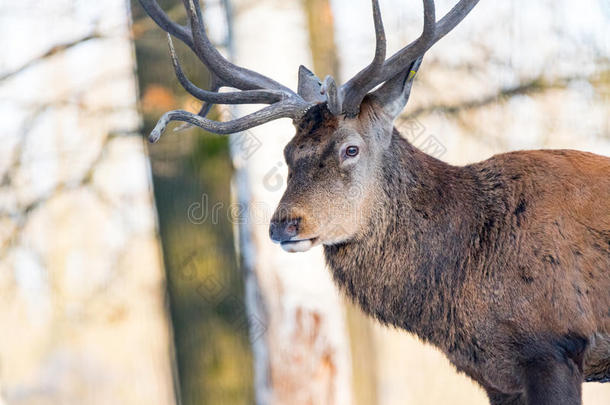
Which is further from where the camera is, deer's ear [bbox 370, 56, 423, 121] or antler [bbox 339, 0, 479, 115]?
deer's ear [bbox 370, 56, 423, 121]

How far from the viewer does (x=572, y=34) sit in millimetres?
7395

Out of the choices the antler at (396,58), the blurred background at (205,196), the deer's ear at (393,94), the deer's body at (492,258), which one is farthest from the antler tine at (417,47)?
the blurred background at (205,196)

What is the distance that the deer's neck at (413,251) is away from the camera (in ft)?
13.0

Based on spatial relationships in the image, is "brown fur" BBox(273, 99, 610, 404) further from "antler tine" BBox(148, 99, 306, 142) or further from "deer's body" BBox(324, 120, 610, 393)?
"antler tine" BBox(148, 99, 306, 142)

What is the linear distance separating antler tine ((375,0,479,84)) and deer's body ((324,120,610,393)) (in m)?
0.45

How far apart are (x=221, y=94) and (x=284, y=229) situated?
92 centimetres

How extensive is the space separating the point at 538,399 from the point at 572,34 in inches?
194

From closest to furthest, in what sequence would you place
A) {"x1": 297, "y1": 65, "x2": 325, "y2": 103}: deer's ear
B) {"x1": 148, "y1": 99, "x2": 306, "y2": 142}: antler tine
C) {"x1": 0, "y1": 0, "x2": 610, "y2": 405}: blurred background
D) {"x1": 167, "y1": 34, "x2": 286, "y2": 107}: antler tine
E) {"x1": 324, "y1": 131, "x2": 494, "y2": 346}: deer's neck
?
{"x1": 148, "y1": 99, "x2": 306, "y2": 142}: antler tine → {"x1": 324, "y1": 131, "x2": 494, "y2": 346}: deer's neck → {"x1": 167, "y1": 34, "x2": 286, "y2": 107}: antler tine → {"x1": 297, "y1": 65, "x2": 325, "y2": 103}: deer's ear → {"x1": 0, "y1": 0, "x2": 610, "y2": 405}: blurred background

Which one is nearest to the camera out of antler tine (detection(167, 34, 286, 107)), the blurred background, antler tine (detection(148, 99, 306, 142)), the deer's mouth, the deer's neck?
antler tine (detection(148, 99, 306, 142))

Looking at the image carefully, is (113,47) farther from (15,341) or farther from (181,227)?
(15,341)

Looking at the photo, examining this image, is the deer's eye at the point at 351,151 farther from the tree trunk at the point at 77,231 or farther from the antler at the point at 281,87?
the tree trunk at the point at 77,231

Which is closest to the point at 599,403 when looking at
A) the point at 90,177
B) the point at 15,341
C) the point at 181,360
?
the point at 181,360

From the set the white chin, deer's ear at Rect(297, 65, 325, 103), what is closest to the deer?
the white chin

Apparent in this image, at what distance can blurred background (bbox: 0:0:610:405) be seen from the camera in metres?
6.46
